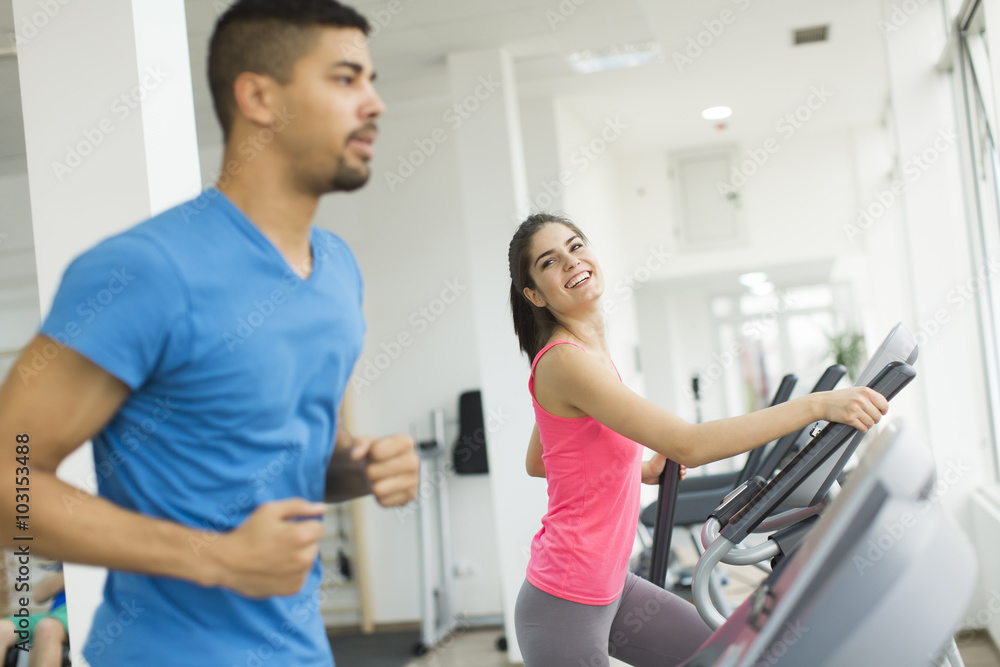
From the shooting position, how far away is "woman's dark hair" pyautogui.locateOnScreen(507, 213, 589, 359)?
6.22ft

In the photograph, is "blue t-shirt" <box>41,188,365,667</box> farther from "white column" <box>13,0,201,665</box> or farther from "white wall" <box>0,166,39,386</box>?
"white wall" <box>0,166,39,386</box>

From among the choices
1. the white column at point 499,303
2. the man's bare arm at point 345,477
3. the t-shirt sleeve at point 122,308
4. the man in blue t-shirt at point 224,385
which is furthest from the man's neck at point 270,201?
the white column at point 499,303

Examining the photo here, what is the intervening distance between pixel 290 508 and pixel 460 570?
4691mm

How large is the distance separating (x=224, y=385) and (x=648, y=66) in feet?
15.8

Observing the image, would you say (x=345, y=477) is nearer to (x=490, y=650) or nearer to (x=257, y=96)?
(x=257, y=96)

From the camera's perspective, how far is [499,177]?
14.0ft

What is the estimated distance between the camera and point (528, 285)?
1.91 metres

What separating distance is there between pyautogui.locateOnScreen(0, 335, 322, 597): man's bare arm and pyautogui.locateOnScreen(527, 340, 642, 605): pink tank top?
0.98m

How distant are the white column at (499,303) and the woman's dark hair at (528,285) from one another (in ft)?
7.25

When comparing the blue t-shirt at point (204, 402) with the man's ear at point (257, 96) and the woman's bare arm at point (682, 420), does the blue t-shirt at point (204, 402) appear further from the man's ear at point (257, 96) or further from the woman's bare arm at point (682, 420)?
the woman's bare arm at point (682, 420)

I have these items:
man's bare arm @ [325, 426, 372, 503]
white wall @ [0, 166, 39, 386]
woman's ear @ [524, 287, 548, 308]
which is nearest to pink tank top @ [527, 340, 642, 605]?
woman's ear @ [524, 287, 548, 308]

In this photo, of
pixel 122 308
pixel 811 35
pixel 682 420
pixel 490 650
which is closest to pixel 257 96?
pixel 122 308

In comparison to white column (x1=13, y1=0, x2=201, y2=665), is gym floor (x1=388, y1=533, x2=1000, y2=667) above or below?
below

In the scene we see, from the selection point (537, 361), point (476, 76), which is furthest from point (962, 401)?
point (537, 361)
